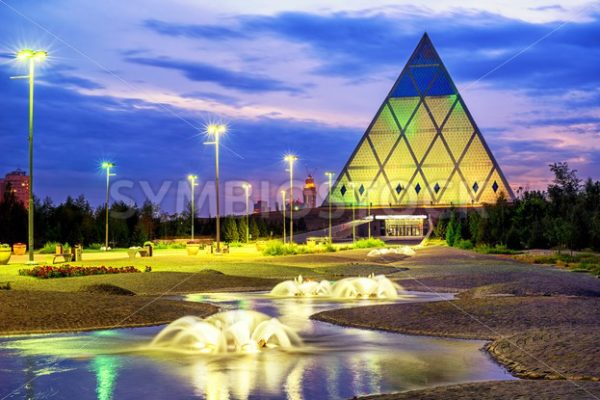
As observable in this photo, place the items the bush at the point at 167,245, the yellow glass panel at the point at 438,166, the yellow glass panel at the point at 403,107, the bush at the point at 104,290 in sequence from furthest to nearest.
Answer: the yellow glass panel at the point at 403,107
the yellow glass panel at the point at 438,166
the bush at the point at 167,245
the bush at the point at 104,290

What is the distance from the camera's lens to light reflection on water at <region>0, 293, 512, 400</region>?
6973 millimetres

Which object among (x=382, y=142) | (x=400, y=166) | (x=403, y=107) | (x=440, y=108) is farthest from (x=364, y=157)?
(x=440, y=108)

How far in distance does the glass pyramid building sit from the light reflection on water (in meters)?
97.0

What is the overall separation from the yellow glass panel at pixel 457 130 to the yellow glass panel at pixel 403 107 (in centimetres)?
496

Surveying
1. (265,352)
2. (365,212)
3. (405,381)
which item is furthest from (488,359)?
(365,212)

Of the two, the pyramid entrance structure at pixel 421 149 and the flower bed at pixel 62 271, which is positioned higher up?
the pyramid entrance structure at pixel 421 149

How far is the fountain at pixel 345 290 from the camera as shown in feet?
54.3

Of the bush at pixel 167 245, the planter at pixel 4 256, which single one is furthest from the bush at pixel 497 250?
the planter at pixel 4 256

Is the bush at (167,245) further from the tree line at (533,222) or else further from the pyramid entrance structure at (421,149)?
the pyramid entrance structure at (421,149)

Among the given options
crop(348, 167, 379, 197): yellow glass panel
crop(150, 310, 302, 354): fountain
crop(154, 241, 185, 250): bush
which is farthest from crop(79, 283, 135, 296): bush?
crop(348, 167, 379, 197): yellow glass panel

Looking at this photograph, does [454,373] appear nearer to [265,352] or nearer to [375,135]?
[265,352]

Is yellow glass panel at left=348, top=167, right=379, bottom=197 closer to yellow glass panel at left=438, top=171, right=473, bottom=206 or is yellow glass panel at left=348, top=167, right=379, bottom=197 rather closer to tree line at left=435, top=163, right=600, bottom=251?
yellow glass panel at left=438, top=171, right=473, bottom=206

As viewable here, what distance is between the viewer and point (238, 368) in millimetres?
8023

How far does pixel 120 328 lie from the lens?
11164mm
